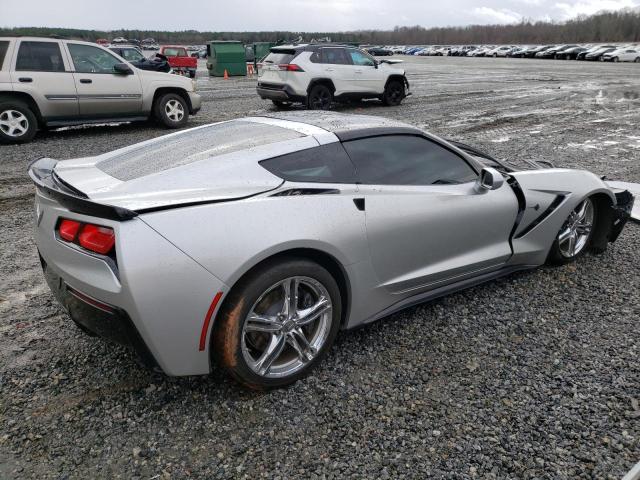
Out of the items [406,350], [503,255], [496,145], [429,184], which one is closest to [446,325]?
[406,350]

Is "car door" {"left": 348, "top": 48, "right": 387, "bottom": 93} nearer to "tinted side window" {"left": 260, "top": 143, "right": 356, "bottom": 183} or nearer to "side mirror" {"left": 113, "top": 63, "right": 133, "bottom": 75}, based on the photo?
"side mirror" {"left": 113, "top": 63, "right": 133, "bottom": 75}

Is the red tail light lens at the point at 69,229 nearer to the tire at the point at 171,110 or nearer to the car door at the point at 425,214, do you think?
the car door at the point at 425,214

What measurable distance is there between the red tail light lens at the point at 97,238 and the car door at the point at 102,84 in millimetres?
8019

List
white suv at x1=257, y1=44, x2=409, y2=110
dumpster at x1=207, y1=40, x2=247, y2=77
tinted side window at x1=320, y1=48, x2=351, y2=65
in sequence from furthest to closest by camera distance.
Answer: dumpster at x1=207, y1=40, x2=247, y2=77 < tinted side window at x1=320, y1=48, x2=351, y2=65 < white suv at x1=257, y1=44, x2=409, y2=110

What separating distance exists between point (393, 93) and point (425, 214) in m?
12.2

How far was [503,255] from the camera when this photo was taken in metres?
3.62

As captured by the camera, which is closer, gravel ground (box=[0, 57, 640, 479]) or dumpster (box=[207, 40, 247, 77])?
gravel ground (box=[0, 57, 640, 479])

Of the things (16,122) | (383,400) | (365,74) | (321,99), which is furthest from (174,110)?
(383,400)

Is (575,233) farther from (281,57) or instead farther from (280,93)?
(281,57)

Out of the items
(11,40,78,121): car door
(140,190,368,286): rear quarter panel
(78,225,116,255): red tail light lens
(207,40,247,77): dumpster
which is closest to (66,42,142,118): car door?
(11,40,78,121): car door

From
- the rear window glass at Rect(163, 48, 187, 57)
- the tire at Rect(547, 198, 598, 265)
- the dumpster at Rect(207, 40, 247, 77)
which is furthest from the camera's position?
the rear window glass at Rect(163, 48, 187, 57)

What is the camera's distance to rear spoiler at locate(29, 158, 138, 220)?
2188 mm

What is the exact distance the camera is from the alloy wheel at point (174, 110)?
1036 cm

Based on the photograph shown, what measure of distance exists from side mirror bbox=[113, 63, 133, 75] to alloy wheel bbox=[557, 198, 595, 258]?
8538 millimetres
